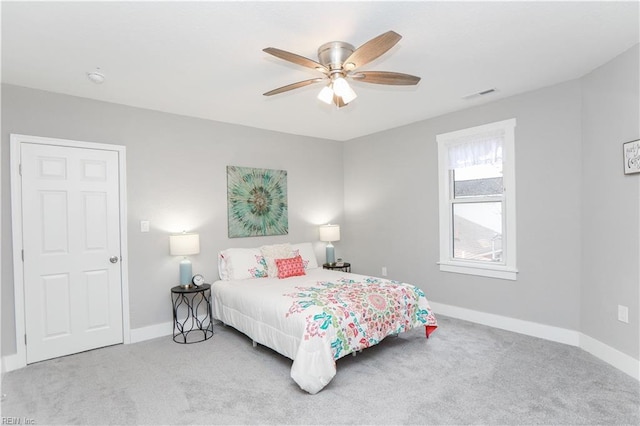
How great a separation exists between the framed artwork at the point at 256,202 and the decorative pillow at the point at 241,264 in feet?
1.15

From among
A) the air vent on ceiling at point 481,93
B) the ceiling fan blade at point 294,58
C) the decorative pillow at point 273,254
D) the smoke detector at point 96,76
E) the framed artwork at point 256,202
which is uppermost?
the air vent on ceiling at point 481,93

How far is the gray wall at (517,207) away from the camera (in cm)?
341

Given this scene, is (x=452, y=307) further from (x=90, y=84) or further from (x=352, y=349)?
(x=90, y=84)

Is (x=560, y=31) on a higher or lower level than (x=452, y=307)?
higher

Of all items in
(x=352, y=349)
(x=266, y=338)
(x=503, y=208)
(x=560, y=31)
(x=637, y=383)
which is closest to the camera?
(x=560, y=31)

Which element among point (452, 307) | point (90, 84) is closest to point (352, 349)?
point (452, 307)

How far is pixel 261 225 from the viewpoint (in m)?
4.79

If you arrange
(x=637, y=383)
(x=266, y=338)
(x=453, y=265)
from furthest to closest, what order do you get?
(x=453, y=265) < (x=266, y=338) < (x=637, y=383)

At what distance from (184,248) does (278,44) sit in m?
2.40

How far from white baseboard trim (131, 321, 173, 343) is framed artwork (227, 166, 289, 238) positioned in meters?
1.28

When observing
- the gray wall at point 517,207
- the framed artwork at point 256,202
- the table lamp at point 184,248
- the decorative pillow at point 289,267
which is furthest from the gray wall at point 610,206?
the table lamp at point 184,248

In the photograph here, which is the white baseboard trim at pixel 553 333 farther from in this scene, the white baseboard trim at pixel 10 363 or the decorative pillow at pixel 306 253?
the white baseboard trim at pixel 10 363

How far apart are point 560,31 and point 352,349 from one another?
2.76 m

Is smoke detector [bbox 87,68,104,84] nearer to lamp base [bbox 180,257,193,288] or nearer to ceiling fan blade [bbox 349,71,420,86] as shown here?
lamp base [bbox 180,257,193,288]
